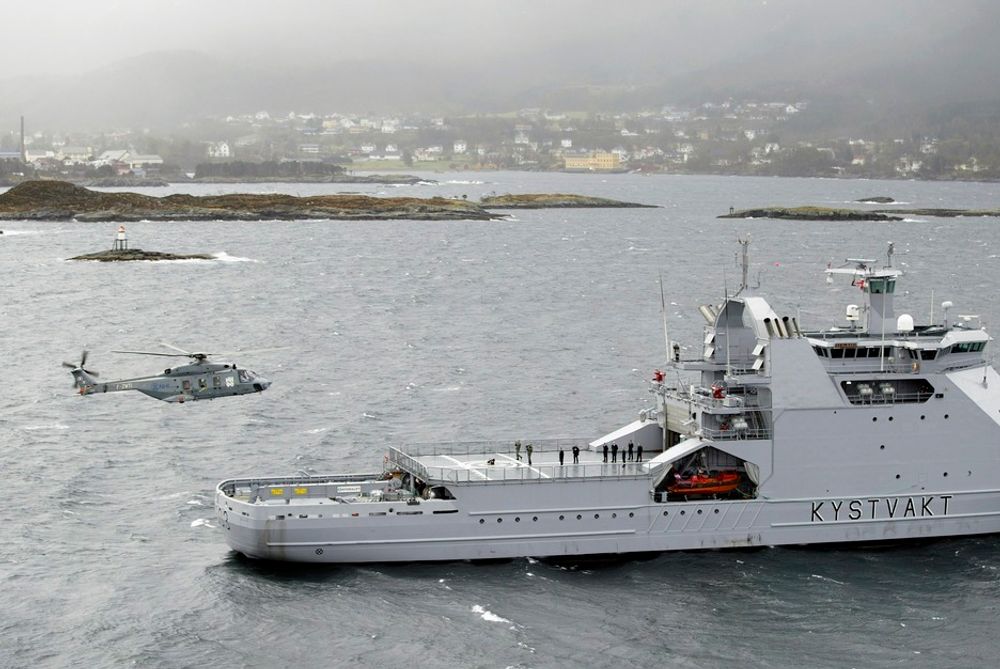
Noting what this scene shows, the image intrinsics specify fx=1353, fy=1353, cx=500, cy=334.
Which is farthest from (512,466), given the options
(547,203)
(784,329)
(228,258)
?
(547,203)

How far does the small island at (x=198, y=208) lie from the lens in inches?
5743

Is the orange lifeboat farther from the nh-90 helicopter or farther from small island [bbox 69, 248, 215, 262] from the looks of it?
small island [bbox 69, 248, 215, 262]

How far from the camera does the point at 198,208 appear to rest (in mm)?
149250

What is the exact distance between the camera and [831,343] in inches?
1214

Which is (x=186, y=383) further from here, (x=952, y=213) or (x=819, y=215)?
(x=952, y=213)

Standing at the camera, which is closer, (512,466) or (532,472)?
(532,472)

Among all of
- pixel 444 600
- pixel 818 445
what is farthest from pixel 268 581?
pixel 818 445

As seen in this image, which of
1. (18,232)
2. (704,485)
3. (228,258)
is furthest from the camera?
(18,232)

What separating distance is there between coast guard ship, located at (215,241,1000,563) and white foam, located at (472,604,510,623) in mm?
2170

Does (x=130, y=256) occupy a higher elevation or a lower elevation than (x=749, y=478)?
higher

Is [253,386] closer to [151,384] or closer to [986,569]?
[151,384]

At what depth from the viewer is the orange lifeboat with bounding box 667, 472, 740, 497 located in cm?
3030

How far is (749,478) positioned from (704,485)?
1.18 m

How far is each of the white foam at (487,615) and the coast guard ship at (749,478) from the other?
2.17 metres
